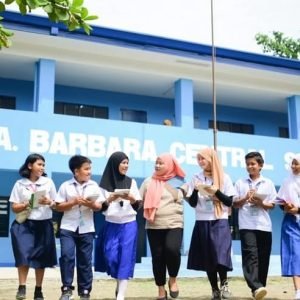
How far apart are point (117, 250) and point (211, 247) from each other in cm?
95

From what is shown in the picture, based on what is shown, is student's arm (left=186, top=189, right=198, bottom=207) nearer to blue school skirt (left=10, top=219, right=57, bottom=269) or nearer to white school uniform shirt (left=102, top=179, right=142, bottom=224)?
white school uniform shirt (left=102, top=179, right=142, bottom=224)

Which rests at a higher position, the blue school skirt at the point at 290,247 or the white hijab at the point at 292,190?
the white hijab at the point at 292,190

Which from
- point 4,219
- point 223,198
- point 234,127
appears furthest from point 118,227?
point 234,127

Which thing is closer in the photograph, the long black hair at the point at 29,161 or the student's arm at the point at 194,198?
the long black hair at the point at 29,161

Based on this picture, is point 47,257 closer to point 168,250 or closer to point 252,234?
point 168,250

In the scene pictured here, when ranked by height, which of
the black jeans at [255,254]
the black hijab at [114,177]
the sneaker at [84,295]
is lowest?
the sneaker at [84,295]

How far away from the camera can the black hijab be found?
5232 millimetres

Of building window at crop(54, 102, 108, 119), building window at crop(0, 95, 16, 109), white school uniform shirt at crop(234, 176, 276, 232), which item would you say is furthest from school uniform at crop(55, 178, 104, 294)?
building window at crop(54, 102, 108, 119)

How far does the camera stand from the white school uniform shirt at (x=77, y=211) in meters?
5.15

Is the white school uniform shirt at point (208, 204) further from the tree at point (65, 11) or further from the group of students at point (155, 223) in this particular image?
the tree at point (65, 11)

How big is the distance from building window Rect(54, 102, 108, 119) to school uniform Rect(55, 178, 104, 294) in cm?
867

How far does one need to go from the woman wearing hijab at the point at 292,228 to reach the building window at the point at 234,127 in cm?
1001

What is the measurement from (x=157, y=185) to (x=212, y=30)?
6.28 meters

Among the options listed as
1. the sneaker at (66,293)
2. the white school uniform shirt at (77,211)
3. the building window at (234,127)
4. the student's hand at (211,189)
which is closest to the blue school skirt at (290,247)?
the student's hand at (211,189)
